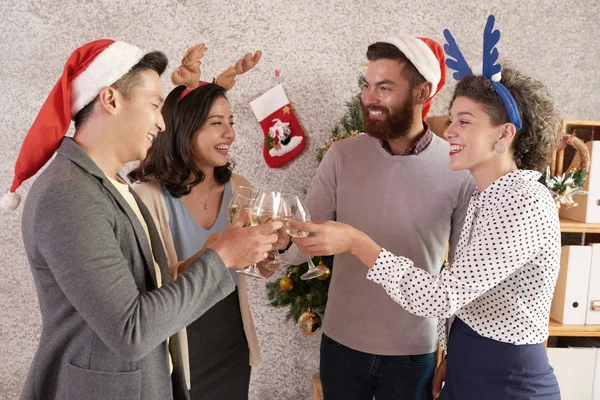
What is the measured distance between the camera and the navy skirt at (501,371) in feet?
4.52

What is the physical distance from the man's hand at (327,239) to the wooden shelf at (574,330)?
155 centimetres

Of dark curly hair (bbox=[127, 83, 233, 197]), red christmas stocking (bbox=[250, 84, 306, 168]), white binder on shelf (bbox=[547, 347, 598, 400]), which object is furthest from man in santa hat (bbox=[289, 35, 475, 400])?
white binder on shelf (bbox=[547, 347, 598, 400])

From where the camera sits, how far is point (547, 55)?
2.88 m

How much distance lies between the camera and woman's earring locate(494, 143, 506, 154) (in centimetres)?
145

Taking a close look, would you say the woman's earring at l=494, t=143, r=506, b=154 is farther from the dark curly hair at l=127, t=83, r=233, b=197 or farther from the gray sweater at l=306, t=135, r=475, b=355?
the dark curly hair at l=127, t=83, r=233, b=197

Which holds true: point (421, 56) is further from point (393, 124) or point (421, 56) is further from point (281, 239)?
point (281, 239)

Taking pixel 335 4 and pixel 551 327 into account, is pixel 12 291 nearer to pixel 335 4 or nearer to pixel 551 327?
pixel 335 4

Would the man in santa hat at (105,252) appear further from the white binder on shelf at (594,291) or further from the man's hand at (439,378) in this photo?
the white binder on shelf at (594,291)

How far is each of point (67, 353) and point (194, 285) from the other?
0.30 meters

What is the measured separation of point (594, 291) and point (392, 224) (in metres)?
1.35

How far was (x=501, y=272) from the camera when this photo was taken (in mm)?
1320

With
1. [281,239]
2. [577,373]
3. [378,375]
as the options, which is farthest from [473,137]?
[577,373]

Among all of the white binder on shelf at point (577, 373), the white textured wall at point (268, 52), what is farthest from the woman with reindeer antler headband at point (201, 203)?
the white binder on shelf at point (577, 373)

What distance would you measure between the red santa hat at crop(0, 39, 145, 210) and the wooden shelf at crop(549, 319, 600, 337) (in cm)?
222
